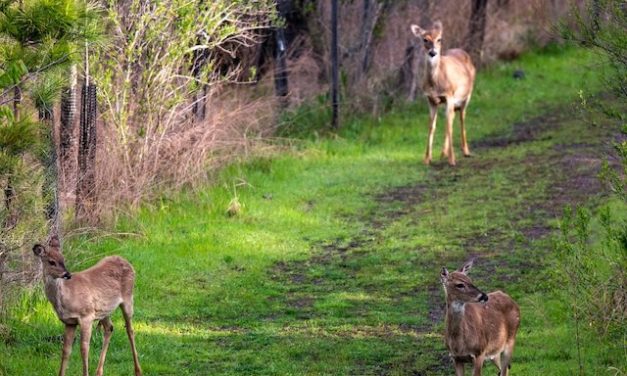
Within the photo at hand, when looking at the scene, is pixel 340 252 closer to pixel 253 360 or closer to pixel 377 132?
pixel 253 360

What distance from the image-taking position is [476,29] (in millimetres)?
23844

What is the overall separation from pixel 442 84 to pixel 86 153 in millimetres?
7055

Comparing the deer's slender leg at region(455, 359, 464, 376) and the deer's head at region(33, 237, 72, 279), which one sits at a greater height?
the deer's head at region(33, 237, 72, 279)

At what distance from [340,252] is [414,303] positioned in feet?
6.78

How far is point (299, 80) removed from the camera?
65.4 ft

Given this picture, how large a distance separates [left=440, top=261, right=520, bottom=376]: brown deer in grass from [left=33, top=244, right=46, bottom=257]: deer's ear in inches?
111

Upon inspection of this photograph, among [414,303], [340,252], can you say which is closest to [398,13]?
[340,252]

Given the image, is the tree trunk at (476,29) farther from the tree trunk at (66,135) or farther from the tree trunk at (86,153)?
the tree trunk at (66,135)

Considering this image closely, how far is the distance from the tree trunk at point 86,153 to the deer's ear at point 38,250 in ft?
13.4

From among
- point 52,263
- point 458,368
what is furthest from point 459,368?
point 52,263

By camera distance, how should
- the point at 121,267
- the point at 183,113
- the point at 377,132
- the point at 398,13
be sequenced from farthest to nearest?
1. the point at 398,13
2. the point at 377,132
3. the point at 183,113
4. the point at 121,267

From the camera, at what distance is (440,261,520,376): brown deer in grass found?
841 centimetres

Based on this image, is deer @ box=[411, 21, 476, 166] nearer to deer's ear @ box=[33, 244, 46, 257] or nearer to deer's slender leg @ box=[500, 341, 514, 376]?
deer's slender leg @ box=[500, 341, 514, 376]

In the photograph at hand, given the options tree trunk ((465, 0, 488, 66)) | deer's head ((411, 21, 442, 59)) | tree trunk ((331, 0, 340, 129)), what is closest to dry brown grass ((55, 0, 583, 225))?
tree trunk ((465, 0, 488, 66))
